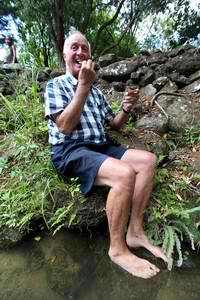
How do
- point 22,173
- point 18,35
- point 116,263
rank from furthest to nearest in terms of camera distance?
point 18,35 → point 22,173 → point 116,263

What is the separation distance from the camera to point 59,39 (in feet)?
22.4

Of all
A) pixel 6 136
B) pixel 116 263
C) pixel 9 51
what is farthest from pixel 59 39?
pixel 116 263

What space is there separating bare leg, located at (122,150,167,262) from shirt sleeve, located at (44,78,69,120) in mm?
729

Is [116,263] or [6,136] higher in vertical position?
[6,136]

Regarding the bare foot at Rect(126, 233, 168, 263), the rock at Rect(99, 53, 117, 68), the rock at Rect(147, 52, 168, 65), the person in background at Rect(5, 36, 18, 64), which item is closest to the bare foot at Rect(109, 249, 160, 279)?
the bare foot at Rect(126, 233, 168, 263)

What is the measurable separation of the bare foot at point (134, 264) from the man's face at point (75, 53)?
5.09 feet

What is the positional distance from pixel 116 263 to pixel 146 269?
22cm

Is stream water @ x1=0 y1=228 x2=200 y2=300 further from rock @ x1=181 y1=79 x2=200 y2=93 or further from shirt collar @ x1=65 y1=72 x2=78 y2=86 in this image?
rock @ x1=181 y1=79 x2=200 y2=93

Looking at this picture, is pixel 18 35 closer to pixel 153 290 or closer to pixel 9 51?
pixel 9 51

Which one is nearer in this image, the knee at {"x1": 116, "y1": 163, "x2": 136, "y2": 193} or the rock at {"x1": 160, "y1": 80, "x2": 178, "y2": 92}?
the knee at {"x1": 116, "y1": 163, "x2": 136, "y2": 193}

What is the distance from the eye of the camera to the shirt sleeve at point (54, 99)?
240 cm

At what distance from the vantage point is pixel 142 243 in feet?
7.43

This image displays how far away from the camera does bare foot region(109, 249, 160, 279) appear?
203 cm

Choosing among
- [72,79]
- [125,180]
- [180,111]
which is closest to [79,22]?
[180,111]
